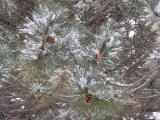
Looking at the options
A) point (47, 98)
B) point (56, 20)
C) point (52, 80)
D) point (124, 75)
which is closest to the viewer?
point (56, 20)

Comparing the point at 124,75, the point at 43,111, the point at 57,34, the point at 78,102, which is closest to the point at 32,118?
the point at 43,111

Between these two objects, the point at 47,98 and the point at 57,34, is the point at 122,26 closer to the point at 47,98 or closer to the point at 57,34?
the point at 47,98

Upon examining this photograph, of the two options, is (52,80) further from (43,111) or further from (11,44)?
(43,111)

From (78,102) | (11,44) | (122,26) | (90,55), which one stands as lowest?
(78,102)

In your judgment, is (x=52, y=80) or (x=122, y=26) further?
(x=122, y=26)

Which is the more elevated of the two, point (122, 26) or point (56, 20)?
point (122, 26)

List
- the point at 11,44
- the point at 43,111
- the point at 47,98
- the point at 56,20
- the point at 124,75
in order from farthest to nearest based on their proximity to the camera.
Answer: the point at 43,111 → the point at 124,75 → the point at 11,44 → the point at 47,98 → the point at 56,20
